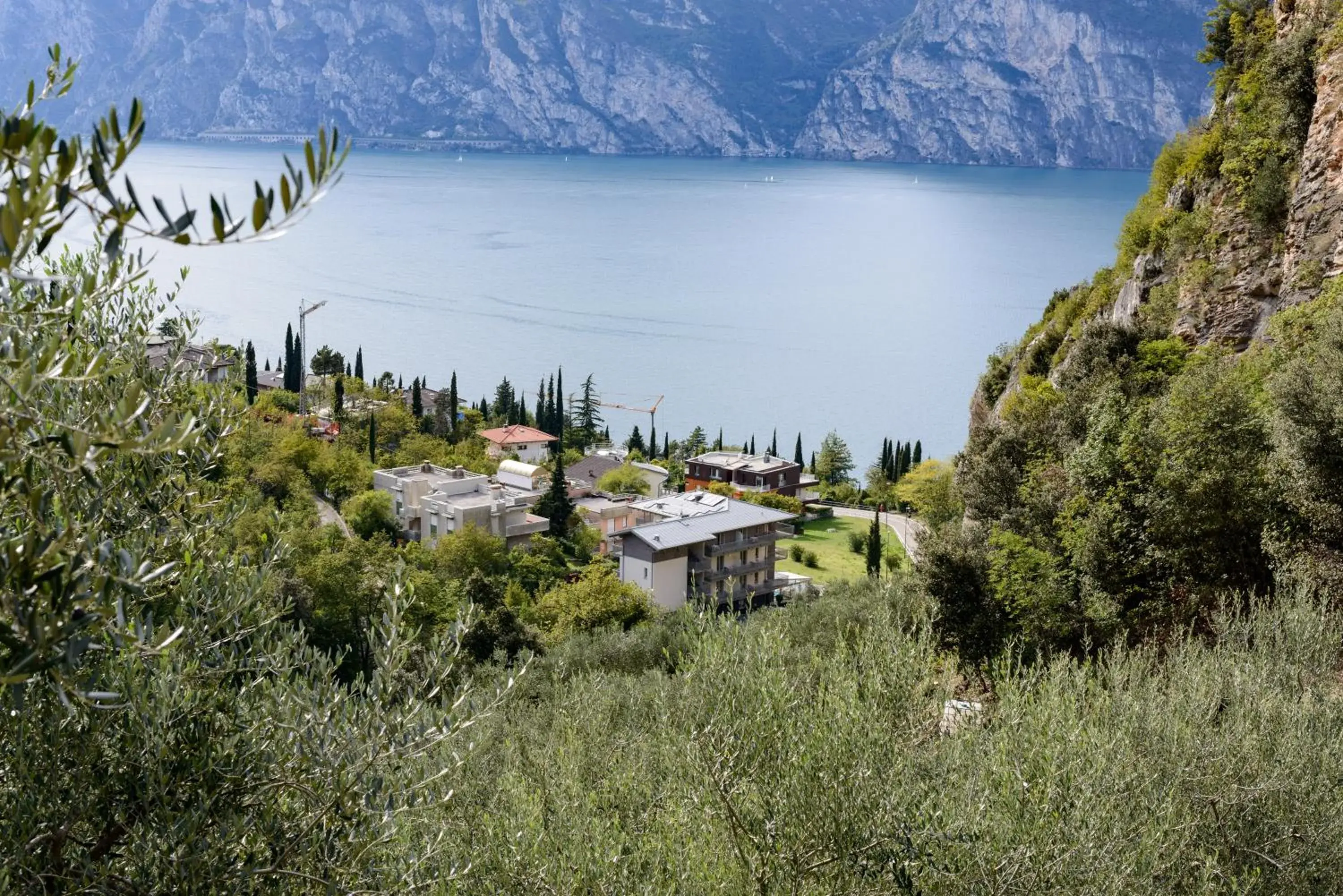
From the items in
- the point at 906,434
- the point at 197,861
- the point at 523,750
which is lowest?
the point at 906,434

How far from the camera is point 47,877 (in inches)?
137

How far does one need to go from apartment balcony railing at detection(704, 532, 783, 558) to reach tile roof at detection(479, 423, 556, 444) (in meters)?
15.3

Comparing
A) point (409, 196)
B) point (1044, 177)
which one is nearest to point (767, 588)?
point (409, 196)

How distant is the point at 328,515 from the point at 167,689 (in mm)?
31987

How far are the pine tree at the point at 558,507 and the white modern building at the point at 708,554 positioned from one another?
3.03 m

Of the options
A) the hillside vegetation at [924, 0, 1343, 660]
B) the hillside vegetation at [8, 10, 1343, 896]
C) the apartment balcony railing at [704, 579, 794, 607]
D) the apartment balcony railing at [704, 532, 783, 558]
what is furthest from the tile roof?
the hillside vegetation at [8, 10, 1343, 896]

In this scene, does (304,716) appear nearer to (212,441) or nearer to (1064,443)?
(212,441)

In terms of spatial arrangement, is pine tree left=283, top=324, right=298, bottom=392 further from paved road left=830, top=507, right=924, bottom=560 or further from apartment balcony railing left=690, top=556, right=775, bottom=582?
apartment balcony railing left=690, top=556, right=775, bottom=582

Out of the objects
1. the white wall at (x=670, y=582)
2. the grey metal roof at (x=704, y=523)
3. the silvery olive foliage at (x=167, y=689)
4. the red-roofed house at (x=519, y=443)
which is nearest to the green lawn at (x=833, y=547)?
the grey metal roof at (x=704, y=523)

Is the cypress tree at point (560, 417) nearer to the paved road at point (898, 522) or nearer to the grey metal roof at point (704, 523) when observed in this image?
the paved road at point (898, 522)

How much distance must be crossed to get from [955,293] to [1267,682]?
77.4 metres

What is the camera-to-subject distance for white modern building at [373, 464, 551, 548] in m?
32.5

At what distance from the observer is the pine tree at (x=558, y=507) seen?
34938 millimetres

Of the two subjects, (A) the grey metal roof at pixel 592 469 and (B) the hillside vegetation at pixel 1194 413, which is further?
(A) the grey metal roof at pixel 592 469
